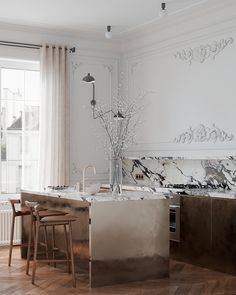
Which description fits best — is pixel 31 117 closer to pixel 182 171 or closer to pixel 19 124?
pixel 19 124

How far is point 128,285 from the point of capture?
206 inches

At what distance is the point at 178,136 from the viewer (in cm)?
730

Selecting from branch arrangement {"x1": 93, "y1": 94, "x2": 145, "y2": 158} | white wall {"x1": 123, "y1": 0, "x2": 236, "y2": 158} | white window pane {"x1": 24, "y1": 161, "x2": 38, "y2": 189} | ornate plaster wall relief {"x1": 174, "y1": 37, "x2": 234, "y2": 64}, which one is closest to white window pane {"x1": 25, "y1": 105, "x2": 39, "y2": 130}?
white window pane {"x1": 24, "y1": 161, "x2": 38, "y2": 189}

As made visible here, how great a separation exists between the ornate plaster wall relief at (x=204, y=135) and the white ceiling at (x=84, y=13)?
1.51m

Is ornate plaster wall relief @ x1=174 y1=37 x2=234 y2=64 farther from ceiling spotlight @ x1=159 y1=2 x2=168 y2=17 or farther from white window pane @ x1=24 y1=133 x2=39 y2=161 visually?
white window pane @ x1=24 y1=133 x2=39 y2=161

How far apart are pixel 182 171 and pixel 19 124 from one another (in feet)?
8.02

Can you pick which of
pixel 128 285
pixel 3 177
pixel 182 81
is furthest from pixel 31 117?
pixel 128 285

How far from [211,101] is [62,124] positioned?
7.43 feet

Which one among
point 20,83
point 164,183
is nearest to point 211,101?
point 164,183

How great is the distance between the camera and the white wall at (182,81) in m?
6.50

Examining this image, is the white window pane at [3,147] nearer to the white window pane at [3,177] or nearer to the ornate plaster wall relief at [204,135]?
the white window pane at [3,177]

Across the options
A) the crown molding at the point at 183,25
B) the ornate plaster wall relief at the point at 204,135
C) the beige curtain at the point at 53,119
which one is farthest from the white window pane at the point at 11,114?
the ornate plaster wall relief at the point at 204,135

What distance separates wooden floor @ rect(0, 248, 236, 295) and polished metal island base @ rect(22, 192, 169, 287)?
0.40 feet

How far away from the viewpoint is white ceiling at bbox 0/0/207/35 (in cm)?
655
